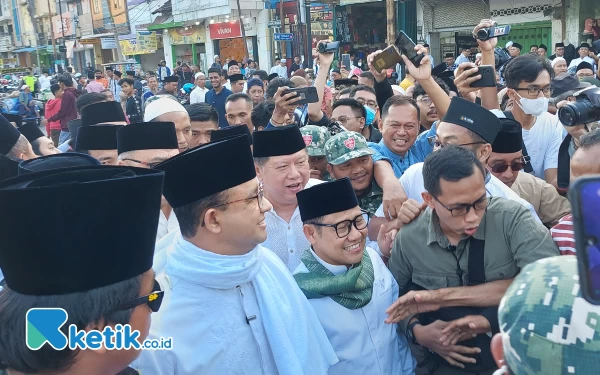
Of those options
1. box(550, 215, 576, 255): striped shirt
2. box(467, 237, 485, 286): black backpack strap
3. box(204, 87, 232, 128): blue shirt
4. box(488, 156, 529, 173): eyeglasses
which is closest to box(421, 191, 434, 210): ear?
box(467, 237, 485, 286): black backpack strap

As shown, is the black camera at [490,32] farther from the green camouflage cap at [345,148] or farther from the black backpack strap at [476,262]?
the black backpack strap at [476,262]

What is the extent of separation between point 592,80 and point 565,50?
705 centimetres

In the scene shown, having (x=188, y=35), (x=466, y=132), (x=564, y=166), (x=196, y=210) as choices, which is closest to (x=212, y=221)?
(x=196, y=210)

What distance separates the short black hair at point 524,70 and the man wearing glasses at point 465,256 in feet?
6.42

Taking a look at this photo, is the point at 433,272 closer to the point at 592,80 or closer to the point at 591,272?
the point at 591,272

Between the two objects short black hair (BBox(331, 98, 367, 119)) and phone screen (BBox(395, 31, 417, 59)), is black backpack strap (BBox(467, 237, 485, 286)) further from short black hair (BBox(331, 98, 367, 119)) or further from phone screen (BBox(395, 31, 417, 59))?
short black hair (BBox(331, 98, 367, 119))

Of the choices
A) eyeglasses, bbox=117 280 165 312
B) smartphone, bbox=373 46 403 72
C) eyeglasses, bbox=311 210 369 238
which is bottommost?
eyeglasses, bbox=311 210 369 238

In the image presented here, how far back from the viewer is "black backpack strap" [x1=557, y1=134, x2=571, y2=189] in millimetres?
3232

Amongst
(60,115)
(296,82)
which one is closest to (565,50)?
(296,82)

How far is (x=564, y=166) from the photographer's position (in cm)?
342

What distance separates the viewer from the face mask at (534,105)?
13.1 ft

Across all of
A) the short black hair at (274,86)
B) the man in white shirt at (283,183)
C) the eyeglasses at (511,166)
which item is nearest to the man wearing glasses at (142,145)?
the man in white shirt at (283,183)

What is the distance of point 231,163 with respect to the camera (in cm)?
217

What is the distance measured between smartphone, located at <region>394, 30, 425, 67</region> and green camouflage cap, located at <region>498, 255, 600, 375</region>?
121 inches
